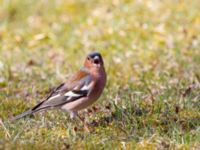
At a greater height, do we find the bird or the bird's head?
the bird's head

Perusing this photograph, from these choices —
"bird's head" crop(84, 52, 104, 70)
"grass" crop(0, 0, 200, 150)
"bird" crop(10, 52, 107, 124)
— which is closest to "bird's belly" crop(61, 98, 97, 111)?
"bird" crop(10, 52, 107, 124)

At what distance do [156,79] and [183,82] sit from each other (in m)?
0.45

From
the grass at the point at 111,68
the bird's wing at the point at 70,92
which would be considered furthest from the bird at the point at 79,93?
the grass at the point at 111,68

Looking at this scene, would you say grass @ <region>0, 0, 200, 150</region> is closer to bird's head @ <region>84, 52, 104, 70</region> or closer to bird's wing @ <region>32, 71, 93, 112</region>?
bird's wing @ <region>32, 71, 93, 112</region>

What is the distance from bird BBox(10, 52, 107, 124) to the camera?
651 cm

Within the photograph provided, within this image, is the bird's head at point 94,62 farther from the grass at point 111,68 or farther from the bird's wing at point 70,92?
the grass at point 111,68

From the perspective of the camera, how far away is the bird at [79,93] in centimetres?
651

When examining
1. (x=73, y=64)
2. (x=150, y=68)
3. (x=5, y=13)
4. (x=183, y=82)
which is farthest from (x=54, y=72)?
(x=5, y=13)

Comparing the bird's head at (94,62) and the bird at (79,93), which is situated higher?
the bird's head at (94,62)

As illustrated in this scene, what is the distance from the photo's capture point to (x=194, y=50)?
31.9 ft

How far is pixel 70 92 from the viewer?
6.68 meters

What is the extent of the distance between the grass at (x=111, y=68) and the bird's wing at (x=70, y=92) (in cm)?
17

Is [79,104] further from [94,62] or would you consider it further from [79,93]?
[94,62]

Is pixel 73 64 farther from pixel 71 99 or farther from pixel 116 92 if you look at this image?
pixel 71 99
